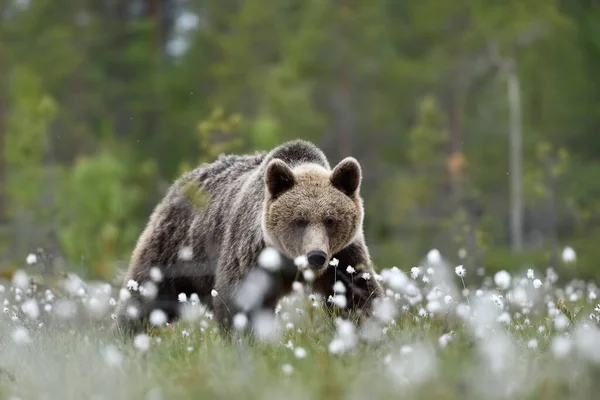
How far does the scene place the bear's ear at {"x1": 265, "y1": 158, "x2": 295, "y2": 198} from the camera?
23.4 ft

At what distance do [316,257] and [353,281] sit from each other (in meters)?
0.77

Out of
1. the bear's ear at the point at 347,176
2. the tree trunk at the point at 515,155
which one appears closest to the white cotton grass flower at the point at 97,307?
the bear's ear at the point at 347,176

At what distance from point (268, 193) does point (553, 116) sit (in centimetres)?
2247

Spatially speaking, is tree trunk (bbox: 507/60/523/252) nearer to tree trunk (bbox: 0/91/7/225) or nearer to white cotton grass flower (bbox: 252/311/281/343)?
tree trunk (bbox: 0/91/7/225)

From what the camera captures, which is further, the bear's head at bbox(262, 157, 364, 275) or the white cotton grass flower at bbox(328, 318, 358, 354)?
the bear's head at bbox(262, 157, 364, 275)

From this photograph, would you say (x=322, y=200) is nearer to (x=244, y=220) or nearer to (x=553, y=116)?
(x=244, y=220)

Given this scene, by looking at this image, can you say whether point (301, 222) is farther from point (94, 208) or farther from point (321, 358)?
point (94, 208)

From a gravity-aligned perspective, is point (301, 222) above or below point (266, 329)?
below

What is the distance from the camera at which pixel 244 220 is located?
25.2ft

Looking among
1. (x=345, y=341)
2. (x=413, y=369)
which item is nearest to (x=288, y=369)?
(x=345, y=341)

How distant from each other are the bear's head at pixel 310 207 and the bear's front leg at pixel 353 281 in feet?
0.48

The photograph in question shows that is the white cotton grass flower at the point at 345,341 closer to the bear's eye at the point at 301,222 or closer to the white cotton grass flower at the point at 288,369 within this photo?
the white cotton grass flower at the point at 288,369

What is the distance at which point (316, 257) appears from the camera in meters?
6.49

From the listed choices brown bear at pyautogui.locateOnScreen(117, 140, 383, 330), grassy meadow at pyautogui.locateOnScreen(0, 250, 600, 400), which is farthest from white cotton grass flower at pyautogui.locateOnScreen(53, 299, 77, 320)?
brown bear at pyautogui.locateOnScreen(117, 140, 383, 330)
